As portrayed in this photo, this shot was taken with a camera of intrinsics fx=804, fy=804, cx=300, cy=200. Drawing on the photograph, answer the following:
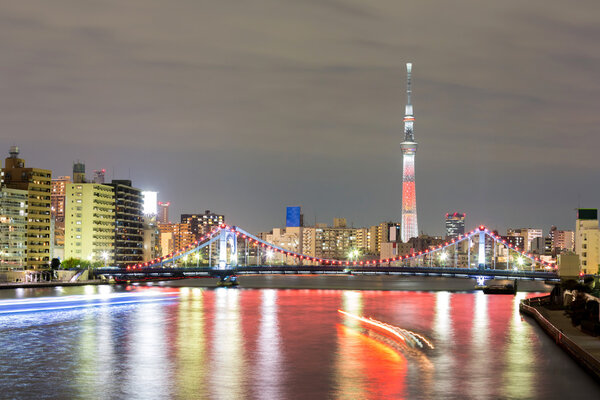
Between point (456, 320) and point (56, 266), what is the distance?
97456 mm

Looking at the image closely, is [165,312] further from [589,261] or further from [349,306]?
[589,261]

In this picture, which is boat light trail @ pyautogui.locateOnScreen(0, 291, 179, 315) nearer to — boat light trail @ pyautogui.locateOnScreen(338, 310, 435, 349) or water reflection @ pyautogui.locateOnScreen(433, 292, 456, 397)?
boat light trail @ pyautogui.locateOnScreen(338, 310, 435, 349)

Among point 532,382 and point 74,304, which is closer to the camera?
point 532,382

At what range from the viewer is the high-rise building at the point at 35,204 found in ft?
505

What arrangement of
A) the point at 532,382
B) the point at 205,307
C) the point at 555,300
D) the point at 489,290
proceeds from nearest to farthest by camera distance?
the point at 532,382 < the point at 555,300 < the point at 205,307 < the point at 489,290

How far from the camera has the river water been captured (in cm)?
3116

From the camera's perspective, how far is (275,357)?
4053cm

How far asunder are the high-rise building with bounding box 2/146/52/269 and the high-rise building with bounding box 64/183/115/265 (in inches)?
988

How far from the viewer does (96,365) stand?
38.0 metres

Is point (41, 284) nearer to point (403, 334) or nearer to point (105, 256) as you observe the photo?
point (105, 256)

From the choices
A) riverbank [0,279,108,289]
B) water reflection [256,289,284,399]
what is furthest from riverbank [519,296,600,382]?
riverbank [0,279,108,289]

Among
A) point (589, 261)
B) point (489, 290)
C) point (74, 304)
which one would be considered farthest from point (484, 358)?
point (589, 261)

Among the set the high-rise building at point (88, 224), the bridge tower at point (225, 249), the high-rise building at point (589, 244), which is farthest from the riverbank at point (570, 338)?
the high-rise building at point (88, 224)

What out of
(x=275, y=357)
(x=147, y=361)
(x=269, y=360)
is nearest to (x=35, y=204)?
(x=147, y=361)
